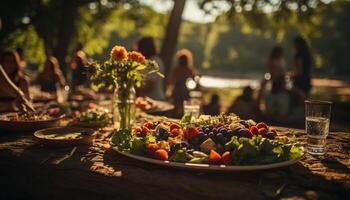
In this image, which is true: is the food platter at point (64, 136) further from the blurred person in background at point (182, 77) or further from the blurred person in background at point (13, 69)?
the blurred person in background at point (182, 77)

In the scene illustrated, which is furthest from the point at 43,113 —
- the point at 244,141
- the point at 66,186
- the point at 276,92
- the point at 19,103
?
the point at 276,92

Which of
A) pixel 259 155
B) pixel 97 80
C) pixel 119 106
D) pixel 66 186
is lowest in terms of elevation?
pixel 66 186

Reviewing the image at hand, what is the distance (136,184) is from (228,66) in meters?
54.4

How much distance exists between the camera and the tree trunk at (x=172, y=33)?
33.0 ft

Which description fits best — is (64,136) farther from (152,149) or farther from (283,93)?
(283,93)

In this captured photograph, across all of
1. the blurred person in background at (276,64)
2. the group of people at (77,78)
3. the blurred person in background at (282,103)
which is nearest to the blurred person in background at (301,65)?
the blurred person in background at (282,103)

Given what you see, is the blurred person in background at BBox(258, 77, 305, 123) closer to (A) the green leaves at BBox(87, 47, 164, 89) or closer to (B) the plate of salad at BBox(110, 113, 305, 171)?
(A) the green leaves at BBox(87, 47, 164, 89)

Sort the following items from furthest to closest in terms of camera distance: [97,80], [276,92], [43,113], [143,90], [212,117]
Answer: [276,92]
[143,90]
[43,113]
[97,80]
[212,117]

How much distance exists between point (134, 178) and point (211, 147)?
0.51 m

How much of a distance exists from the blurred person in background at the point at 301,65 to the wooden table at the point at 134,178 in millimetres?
5282

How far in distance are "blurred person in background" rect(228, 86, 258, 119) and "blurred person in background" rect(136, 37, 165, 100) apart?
7.70 feet

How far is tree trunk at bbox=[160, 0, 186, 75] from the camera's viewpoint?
1007 centimetres

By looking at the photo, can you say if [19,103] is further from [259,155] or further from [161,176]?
[259,155]

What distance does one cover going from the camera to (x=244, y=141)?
84.6 inches
